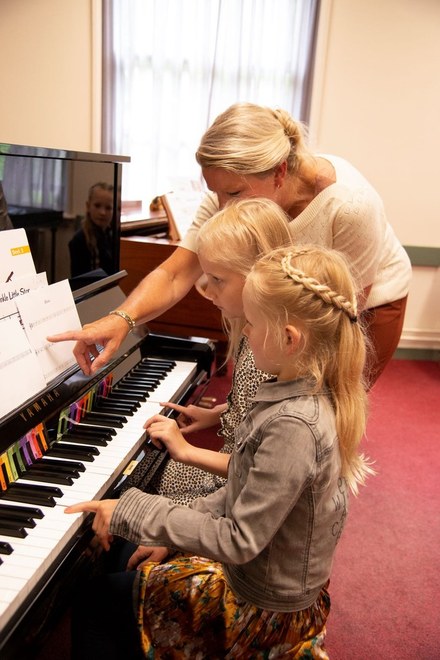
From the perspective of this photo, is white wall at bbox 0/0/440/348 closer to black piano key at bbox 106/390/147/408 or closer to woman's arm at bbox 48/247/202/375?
woman's arm at bbox 48/247/202/375

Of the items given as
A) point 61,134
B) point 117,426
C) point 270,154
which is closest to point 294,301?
point 270,154

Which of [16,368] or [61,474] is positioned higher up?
[16,368]

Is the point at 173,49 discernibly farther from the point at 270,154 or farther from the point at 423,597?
the point at 423,597

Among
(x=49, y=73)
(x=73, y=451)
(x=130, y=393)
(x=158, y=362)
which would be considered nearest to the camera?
(x=73, y=451)

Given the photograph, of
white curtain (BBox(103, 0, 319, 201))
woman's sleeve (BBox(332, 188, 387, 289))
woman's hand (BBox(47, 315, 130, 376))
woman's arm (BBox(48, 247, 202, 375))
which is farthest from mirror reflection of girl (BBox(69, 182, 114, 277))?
white curtain (BBox(103, 0, 319, 201))

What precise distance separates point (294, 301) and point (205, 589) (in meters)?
0.61

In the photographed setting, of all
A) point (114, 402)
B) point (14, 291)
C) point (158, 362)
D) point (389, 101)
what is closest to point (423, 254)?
point (389, 101)

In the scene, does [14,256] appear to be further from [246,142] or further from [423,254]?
[423,254]

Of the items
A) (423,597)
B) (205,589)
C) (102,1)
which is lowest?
(423,597)

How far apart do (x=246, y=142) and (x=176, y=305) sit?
55.4 inches

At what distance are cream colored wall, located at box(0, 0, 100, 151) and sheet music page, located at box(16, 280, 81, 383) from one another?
351 cm

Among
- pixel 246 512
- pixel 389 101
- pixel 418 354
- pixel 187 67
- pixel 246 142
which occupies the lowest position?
pixel 418 354

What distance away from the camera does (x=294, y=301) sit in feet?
3.33

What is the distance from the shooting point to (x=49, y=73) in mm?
4469
